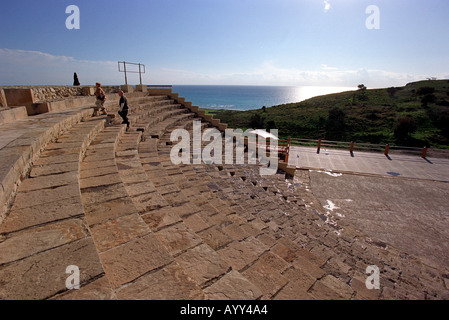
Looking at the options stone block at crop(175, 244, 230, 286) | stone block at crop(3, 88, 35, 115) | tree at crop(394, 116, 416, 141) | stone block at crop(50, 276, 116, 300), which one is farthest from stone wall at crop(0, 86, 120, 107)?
tree at crop(394, 116, 416, 141)

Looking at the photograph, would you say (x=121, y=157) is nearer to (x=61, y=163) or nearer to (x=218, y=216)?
(x=61, y=163)

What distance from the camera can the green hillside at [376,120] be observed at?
26531 mm

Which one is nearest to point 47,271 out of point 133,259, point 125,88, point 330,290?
point 133,259

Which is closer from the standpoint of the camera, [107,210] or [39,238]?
[39,238]

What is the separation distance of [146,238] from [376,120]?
3947 cm

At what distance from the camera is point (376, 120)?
32.2 metres

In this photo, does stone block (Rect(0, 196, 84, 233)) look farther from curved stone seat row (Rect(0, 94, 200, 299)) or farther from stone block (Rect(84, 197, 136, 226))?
stone block (Rect(84, 197, 136, 226))

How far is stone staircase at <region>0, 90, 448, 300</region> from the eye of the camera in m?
1.68

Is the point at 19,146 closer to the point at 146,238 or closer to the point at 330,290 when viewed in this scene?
the point at 146,238

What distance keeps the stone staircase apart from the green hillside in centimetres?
2729

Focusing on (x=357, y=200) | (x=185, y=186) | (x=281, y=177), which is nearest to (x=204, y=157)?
(x=185, y=186)

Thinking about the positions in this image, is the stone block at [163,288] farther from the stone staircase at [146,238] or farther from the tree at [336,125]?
the tree at [336,125]

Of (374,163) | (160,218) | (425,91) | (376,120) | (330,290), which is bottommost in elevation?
(374,163)

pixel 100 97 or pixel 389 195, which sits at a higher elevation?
pixel 100 97
